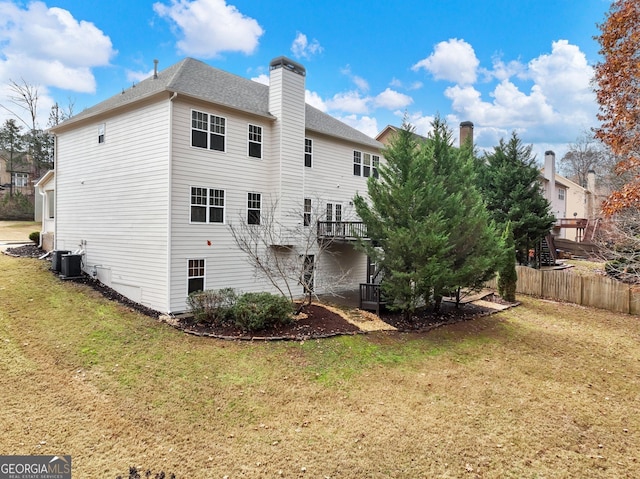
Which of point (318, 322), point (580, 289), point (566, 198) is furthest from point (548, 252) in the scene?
point (318, 322)

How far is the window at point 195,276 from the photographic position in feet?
40.8

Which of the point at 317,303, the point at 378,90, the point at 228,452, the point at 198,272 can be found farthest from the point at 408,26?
the point at 228,452

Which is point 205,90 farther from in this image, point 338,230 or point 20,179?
point 20,179

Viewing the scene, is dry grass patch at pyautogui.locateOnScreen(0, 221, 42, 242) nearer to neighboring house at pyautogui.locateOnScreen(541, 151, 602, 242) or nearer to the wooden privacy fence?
the wooden privacy fence

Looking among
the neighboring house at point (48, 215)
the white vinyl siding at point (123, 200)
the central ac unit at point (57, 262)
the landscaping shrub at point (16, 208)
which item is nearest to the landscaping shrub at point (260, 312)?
the white vinyl siding at point (123, 200)

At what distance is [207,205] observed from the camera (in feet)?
41.9

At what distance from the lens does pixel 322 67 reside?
1684 centimetres

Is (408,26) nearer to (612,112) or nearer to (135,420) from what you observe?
(612,112)

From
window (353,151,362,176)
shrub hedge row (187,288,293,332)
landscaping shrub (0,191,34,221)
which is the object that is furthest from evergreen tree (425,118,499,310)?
landscaping shrub (0,191,34,221)

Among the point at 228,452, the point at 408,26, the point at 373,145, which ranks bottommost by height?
the point at 228,452

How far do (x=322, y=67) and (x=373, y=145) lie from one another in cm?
455

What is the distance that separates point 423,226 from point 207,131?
798 centimetres

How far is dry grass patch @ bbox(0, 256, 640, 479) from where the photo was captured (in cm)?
511

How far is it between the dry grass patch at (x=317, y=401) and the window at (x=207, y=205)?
390cm
